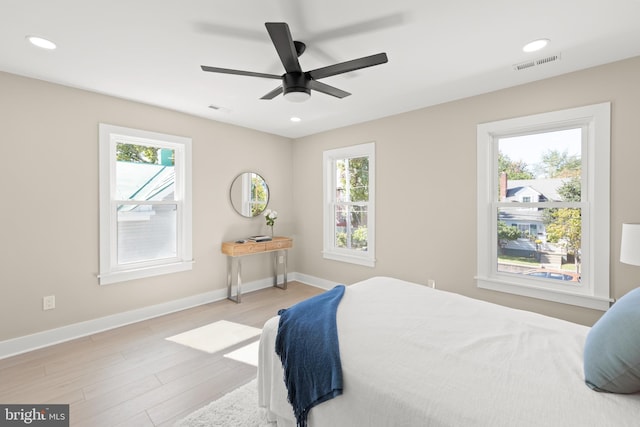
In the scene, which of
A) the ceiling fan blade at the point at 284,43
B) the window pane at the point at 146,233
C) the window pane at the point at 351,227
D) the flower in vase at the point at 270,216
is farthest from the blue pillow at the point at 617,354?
the window pane at the point at 146,233

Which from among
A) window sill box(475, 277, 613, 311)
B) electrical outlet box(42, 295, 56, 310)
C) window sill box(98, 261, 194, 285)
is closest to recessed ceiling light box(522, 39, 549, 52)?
window sill box(475, 277, 613, 311)

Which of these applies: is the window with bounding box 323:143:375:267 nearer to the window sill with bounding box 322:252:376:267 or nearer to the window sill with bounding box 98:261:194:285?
the window sill with bounding box 322:252:376:267

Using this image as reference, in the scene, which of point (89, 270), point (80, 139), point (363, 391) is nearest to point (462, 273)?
point (363, 391)

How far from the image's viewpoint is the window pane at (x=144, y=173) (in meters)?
3.38

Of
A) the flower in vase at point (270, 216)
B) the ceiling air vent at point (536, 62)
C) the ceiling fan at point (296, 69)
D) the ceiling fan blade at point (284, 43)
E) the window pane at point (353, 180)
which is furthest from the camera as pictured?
the flower in vase at point (270, 216)

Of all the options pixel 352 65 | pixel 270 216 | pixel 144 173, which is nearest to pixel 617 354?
pixel 352 65

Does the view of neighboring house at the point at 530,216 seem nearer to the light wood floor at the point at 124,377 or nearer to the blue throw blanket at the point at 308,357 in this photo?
the blue throw blanket at the point at 308,357

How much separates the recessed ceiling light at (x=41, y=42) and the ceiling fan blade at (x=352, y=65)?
6.49ft

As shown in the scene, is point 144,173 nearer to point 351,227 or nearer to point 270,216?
point 270,216

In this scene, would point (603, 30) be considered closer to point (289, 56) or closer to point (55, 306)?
point (289, 56)

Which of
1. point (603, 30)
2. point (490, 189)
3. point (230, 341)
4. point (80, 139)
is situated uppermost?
point (603, 30)

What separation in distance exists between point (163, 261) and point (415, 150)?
3542 millimetres

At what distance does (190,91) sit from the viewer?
3.03 m

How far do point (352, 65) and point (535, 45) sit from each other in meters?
1.48
